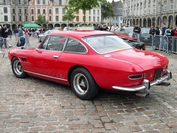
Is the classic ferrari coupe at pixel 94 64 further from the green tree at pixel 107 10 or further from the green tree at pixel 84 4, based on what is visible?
the green tree at pixel 107 10

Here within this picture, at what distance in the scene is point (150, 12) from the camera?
69.9 meters

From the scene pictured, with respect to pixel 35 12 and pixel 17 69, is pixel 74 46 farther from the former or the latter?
pixel 35 12

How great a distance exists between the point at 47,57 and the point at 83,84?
1.30 meters

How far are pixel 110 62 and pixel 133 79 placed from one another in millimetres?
577

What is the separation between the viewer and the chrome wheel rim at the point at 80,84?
5.08 m

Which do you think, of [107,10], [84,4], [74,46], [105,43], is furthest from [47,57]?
[107,10]

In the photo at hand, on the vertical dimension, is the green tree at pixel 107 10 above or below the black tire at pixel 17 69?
above

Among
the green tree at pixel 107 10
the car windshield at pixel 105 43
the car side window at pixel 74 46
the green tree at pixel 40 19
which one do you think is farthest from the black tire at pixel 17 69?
the green tree at pixel 107 10

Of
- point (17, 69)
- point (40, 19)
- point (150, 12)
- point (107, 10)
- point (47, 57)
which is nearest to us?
point (47, 57)

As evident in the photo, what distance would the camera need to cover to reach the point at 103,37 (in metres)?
5.70

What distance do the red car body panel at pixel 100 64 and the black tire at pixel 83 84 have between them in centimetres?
13

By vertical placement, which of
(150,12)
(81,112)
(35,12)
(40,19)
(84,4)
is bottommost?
(81,112)

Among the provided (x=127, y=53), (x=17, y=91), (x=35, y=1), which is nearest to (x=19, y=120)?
(x=17, y=91)

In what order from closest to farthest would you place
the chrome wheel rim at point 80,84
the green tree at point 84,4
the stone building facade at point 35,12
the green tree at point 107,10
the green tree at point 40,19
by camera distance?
the chrome wheel rim at point 80,84
the green tree at point 84,4
the green tree at point 40,19
the stone building facade at point 35,12
the green tree at point 107,10
